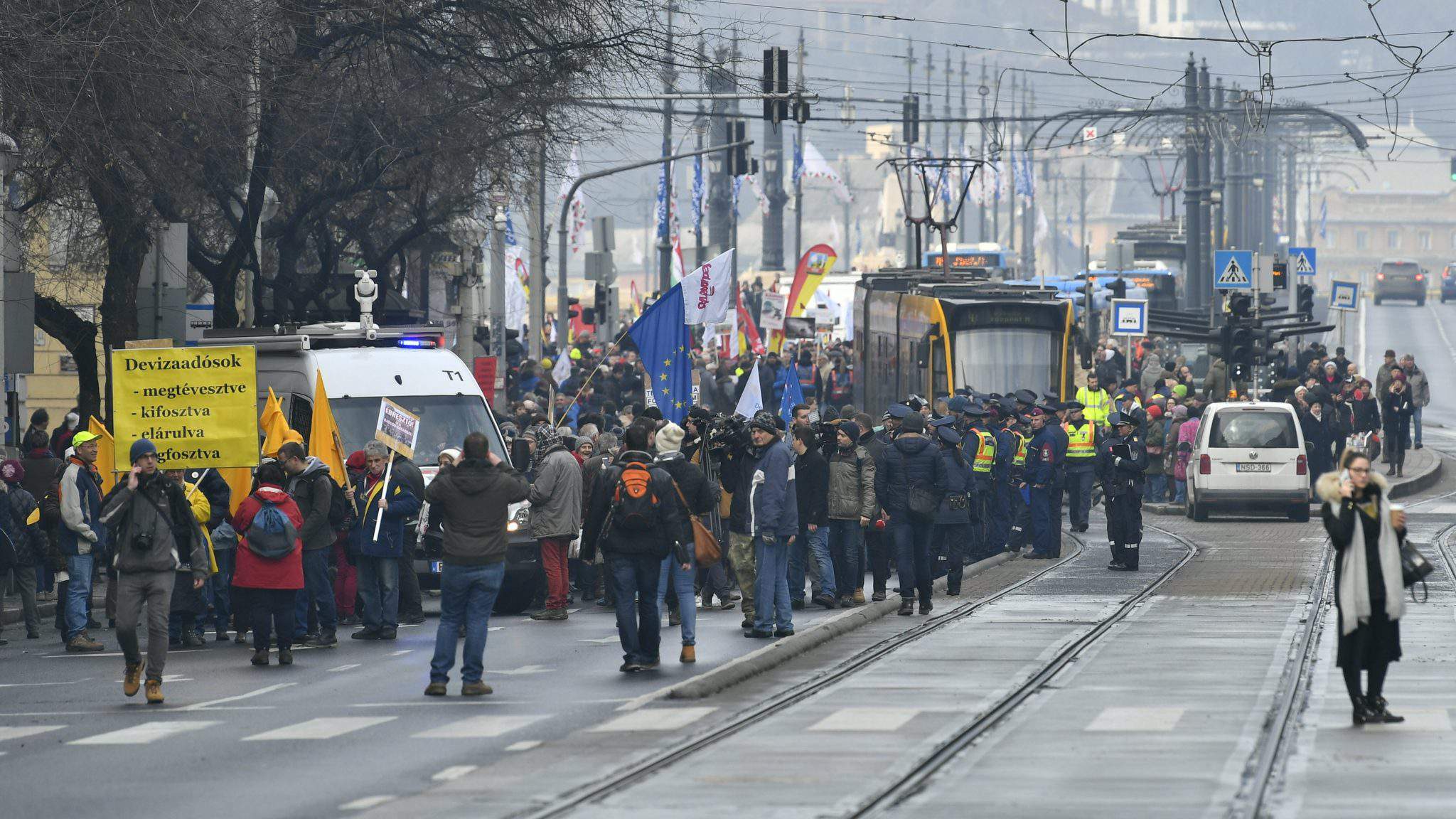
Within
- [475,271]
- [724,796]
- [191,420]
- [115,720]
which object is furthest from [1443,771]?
[475,271]

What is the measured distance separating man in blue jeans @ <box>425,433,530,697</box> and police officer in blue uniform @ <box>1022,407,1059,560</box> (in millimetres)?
11147

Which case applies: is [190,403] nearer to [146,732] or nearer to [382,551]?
[382,551]

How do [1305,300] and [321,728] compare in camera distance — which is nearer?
[321,728]

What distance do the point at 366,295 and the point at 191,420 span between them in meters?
5.62

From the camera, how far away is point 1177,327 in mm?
43594

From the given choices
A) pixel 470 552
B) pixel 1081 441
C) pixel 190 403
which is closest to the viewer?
pixel 470 552

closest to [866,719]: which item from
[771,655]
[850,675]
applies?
[850,675]

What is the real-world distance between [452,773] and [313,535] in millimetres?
6630

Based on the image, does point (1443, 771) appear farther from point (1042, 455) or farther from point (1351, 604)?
point (1042, 455)

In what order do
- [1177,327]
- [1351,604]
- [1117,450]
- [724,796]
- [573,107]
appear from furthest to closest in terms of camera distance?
[1177,327] → [573,107] → [1117,450] → [1351,604] → [724,796]

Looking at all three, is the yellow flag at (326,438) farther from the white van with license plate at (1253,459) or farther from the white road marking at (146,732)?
the white van with license plate at (1253,459)

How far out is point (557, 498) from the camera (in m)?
19.5

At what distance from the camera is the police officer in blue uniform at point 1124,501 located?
76.1ft

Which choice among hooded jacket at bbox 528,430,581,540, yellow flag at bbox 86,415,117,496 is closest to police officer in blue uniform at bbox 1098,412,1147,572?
hooded jacket at bbox 528,430,581,540
